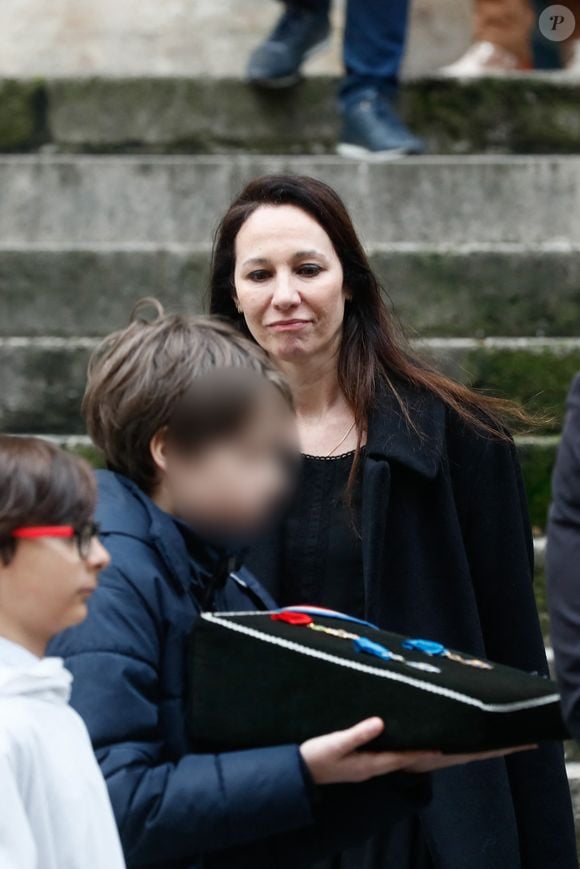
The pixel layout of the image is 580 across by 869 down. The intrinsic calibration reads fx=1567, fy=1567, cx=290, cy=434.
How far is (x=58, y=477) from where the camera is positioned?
1662 millimetres

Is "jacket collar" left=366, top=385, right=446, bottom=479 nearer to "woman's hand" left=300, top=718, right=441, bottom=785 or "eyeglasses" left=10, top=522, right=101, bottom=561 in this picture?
"woman's hand" left=300, top=718, right=441, bottom=785

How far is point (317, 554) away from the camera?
2.50m

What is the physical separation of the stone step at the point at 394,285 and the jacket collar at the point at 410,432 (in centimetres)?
194

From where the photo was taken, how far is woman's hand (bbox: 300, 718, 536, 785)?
5.65 feet

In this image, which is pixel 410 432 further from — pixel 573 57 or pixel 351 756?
pixel 573 57

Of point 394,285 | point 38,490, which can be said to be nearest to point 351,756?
point 38,490

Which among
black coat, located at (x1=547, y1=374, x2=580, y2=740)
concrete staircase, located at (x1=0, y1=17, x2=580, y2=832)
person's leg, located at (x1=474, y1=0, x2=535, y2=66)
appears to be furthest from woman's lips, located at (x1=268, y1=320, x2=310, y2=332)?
person's leg, located at (x1=474, y1=0, x2=535, y2=66)

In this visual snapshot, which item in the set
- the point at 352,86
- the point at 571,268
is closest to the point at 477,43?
the point at 352,86

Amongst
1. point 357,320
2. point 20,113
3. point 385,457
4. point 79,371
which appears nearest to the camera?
point 385,457

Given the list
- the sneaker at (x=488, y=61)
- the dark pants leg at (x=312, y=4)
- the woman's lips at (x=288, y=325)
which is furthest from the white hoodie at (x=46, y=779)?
the sneaker at (x=488, y=61)

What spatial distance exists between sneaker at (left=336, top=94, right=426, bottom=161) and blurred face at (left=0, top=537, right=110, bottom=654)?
11.7 ft

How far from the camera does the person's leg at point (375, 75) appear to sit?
16.5 ft

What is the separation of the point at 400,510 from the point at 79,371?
6.52 ft

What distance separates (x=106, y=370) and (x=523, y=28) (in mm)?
4238
